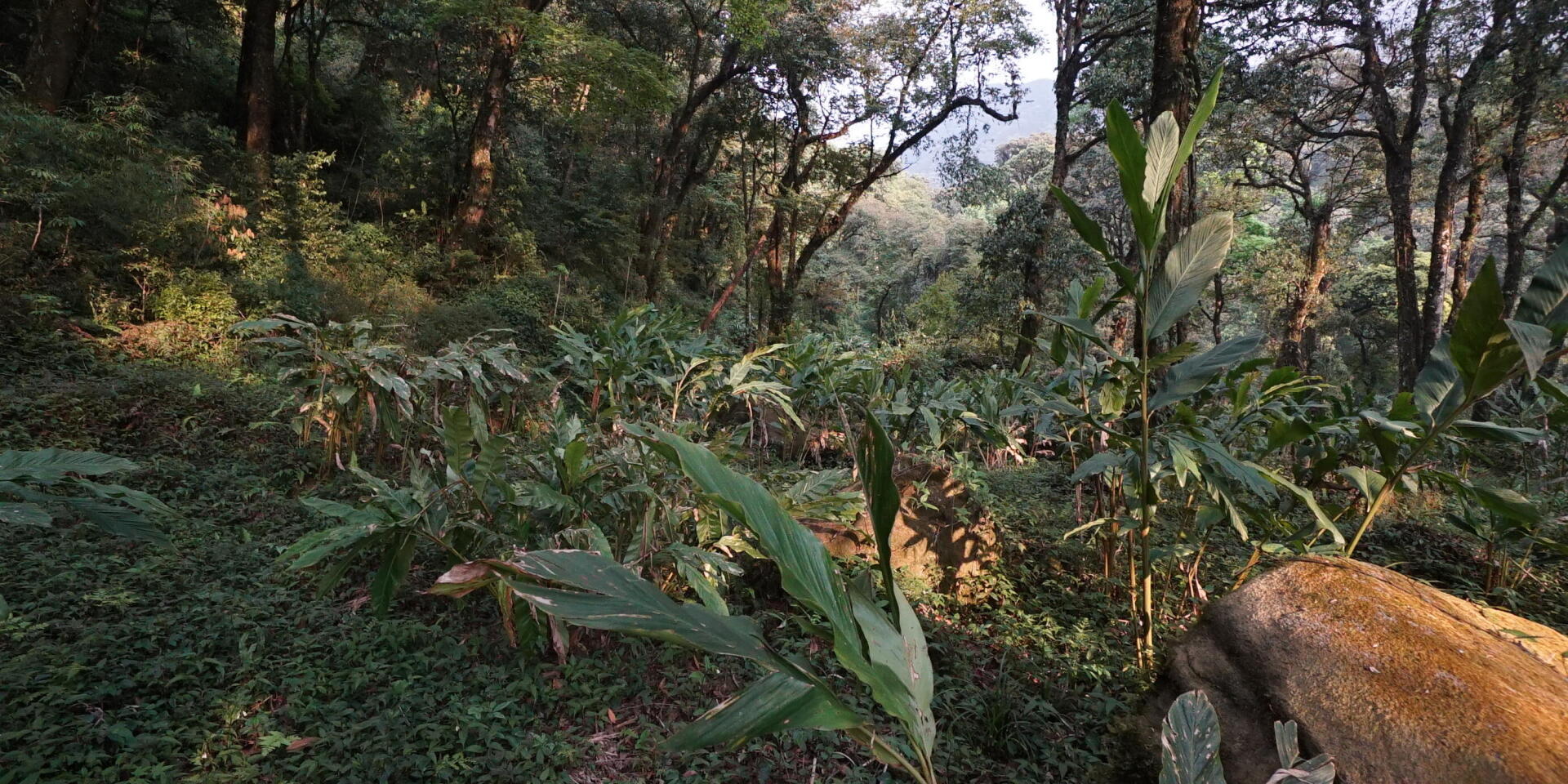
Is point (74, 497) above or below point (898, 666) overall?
below

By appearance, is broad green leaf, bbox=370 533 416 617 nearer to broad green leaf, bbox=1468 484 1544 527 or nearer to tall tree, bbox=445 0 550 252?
broad green leaf, bbox=1468 484 1544 527

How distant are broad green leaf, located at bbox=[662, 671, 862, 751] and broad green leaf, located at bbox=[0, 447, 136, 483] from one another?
1.42 metres

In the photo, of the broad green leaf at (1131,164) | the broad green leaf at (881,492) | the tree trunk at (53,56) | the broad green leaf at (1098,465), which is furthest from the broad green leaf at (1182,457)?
the tree trunk at (53,56)

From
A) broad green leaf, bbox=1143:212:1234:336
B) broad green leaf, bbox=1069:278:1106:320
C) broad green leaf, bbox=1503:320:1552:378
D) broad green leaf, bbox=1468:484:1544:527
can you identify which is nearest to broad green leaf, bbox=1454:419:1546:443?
broad green leaf, bbox=1468:484:1544:527

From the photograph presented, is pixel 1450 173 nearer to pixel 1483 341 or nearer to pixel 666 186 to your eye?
pixel 1483 341

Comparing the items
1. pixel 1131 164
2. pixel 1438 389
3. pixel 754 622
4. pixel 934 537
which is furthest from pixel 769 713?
pixel 934 537

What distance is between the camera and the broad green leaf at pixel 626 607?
22.7 inches

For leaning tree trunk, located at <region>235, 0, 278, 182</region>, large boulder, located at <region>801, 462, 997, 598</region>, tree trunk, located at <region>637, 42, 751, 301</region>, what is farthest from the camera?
tree trunk, located at <region>637, 42, 751, 301</region>

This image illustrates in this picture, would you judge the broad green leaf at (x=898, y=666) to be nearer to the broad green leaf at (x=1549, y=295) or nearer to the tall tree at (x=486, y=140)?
the broad green leaf at (x=1549, y=295)

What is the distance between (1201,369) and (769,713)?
179 cm

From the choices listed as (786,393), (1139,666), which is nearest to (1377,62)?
(786,393)

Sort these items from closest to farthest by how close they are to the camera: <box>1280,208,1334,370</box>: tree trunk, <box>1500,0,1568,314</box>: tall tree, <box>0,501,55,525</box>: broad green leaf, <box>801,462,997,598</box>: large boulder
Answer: <box>0,501,55,525</box>: broad green leaf, <box>801,462,997,598</box>: large boulder, <box>1500,0,1568,314</box>: tall tree, <box>1280,208,1334,370</box>: tree trunk

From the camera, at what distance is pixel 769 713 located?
62cm

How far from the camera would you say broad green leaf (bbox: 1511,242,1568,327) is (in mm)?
1454
